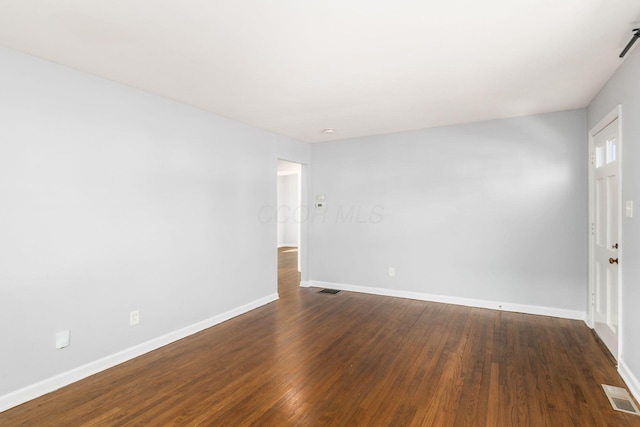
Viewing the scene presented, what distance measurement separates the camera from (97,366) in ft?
8.87

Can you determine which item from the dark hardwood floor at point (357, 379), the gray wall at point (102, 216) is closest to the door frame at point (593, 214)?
the dark hardwood floor at point (357, 379)

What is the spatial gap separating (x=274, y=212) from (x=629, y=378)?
158 inches

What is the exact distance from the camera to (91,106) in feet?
8.87

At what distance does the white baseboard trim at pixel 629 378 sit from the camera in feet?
7.45

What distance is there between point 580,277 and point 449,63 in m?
3.16

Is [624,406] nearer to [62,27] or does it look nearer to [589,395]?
[589,395]

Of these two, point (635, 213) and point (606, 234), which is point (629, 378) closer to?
point (635, 213)

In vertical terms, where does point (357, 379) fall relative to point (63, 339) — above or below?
below

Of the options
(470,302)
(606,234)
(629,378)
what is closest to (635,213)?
(606,234)

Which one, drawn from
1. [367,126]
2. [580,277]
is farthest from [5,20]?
[580,277]

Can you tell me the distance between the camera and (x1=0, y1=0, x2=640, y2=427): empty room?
209cm

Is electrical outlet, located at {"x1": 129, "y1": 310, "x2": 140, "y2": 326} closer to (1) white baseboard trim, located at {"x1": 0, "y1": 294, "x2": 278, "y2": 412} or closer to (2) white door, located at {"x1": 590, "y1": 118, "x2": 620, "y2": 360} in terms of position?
(1) white baseboard trim, located at {"x1": 0, "y1": 294, "x2": 278, "y2": 412}

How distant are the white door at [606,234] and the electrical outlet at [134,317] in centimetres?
422

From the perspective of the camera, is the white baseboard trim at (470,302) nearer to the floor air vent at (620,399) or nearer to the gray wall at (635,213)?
the gray wall at (635,213)
